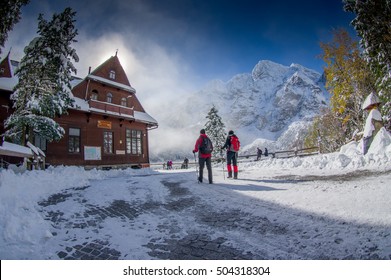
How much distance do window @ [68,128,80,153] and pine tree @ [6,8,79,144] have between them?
16.8 feet

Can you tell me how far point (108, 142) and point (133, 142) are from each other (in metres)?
2.83

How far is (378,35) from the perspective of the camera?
34.3 ft

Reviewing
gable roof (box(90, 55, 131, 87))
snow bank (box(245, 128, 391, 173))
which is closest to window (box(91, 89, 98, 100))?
gable roof (box(90, 55, 131, 87))

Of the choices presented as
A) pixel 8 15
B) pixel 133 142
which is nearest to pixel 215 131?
pixel 133 142

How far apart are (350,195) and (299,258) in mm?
2596

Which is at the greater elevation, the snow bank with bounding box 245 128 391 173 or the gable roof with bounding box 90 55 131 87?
the gable roof with bounding box 90 55 131 87

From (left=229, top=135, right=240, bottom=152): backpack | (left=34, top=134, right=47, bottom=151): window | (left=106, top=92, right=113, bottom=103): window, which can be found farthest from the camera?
(left=106, top=92, right=113, bottom=103): window

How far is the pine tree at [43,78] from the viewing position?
38.0 ft

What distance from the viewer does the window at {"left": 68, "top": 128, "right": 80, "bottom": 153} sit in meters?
17.3

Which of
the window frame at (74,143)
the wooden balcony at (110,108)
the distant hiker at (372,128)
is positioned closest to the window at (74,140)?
the window frame at (74,143)

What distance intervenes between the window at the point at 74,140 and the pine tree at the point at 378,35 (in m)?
20.8

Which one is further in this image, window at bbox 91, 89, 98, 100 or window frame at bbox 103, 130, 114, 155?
window at bbox 91, 89, 98, 100

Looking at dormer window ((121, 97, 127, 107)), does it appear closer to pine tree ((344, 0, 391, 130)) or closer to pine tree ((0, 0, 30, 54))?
pine tree ((0, 0, 30, 54))

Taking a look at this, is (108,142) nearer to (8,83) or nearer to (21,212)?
(8,83)
